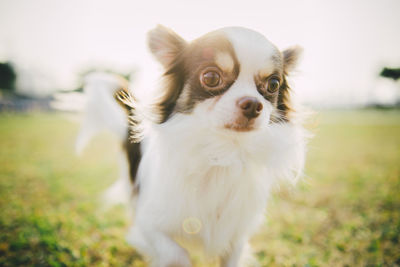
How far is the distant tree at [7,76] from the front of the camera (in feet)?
112

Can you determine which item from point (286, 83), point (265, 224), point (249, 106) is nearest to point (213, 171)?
point (249, 106)

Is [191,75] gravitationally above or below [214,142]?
above

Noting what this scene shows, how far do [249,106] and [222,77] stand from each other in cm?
36

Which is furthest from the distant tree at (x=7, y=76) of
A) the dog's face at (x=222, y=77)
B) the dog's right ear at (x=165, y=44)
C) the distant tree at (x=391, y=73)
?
the distant tree at (x=391, y=73)

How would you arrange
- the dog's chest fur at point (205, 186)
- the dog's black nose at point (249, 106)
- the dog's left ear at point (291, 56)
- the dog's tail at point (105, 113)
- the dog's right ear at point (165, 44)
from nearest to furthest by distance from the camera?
1. the dog's black nose at point (249, 106)
2. the dog's chest fur at point (205, 186)
3. the dog's right ear at point (165, 44)
4. the dog's left ear at point (291, 56)
5. the dog's tail at point (105, 113)

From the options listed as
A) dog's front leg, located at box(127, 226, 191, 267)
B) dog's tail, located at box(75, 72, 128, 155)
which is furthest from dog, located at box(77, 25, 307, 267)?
dog's tail, located at box(75, 72, 128, 155)

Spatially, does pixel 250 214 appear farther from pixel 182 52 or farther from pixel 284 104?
pixel 182 52

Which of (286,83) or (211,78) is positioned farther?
(286,83)

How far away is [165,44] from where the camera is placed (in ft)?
6.89

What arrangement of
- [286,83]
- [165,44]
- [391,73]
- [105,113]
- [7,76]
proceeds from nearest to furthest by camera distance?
[165,44] → [286,83] → [105,113] → [391,73] → [7,76]

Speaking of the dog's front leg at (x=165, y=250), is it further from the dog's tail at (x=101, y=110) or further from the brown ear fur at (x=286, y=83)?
the dog's tail at (x=101, y=110)

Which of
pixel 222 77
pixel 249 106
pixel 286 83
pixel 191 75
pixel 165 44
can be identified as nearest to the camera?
pixel 249 106

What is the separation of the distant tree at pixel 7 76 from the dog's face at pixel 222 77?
43042mm

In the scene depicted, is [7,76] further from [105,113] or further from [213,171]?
[213,171]
